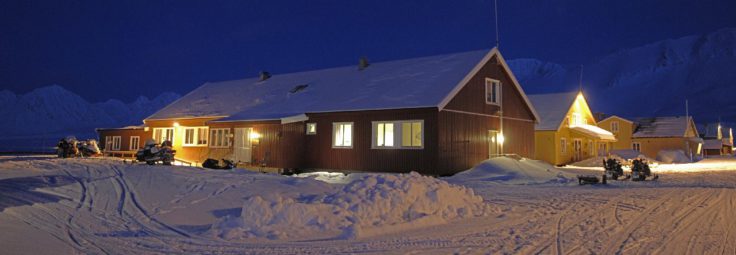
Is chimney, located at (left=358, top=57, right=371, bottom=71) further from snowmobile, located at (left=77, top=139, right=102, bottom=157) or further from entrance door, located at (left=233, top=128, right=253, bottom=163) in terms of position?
snowmobile, located at (left=77, top=139, right=102, bottom=157)

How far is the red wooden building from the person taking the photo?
20141 millimetres

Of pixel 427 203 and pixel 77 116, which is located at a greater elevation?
pixel 77 116

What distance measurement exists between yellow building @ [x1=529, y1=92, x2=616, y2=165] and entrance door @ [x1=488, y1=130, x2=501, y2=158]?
1042cm

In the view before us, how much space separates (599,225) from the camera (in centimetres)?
859

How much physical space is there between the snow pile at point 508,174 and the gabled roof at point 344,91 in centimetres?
314

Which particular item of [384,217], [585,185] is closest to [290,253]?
[384,217]

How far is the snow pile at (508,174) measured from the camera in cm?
1855

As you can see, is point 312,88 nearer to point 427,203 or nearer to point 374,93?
point 374,93

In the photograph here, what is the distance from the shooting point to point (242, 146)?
80.2ft

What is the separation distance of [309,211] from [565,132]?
99.3 feet

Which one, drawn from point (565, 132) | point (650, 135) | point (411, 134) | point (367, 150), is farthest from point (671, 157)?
point (367, 150)

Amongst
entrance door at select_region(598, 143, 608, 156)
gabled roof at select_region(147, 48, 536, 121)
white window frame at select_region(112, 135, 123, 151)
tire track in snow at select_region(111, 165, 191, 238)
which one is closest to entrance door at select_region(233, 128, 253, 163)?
gabled roof at select_region(147, 48, 536, 121)

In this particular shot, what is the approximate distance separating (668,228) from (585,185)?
941 cm

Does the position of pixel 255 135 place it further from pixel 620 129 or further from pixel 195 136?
pixel 620 129
